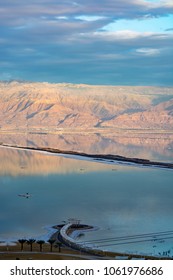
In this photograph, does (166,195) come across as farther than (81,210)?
Yes

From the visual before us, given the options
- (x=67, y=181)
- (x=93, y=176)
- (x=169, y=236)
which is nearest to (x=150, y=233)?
(x=169, y=236)

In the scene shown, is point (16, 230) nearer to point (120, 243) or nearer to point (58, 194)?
point (120, 243)

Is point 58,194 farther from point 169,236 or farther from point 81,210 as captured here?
point 169,236

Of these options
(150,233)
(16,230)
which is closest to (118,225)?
(150,233)

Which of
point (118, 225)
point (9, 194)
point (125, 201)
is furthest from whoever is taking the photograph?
point (9, 194)
